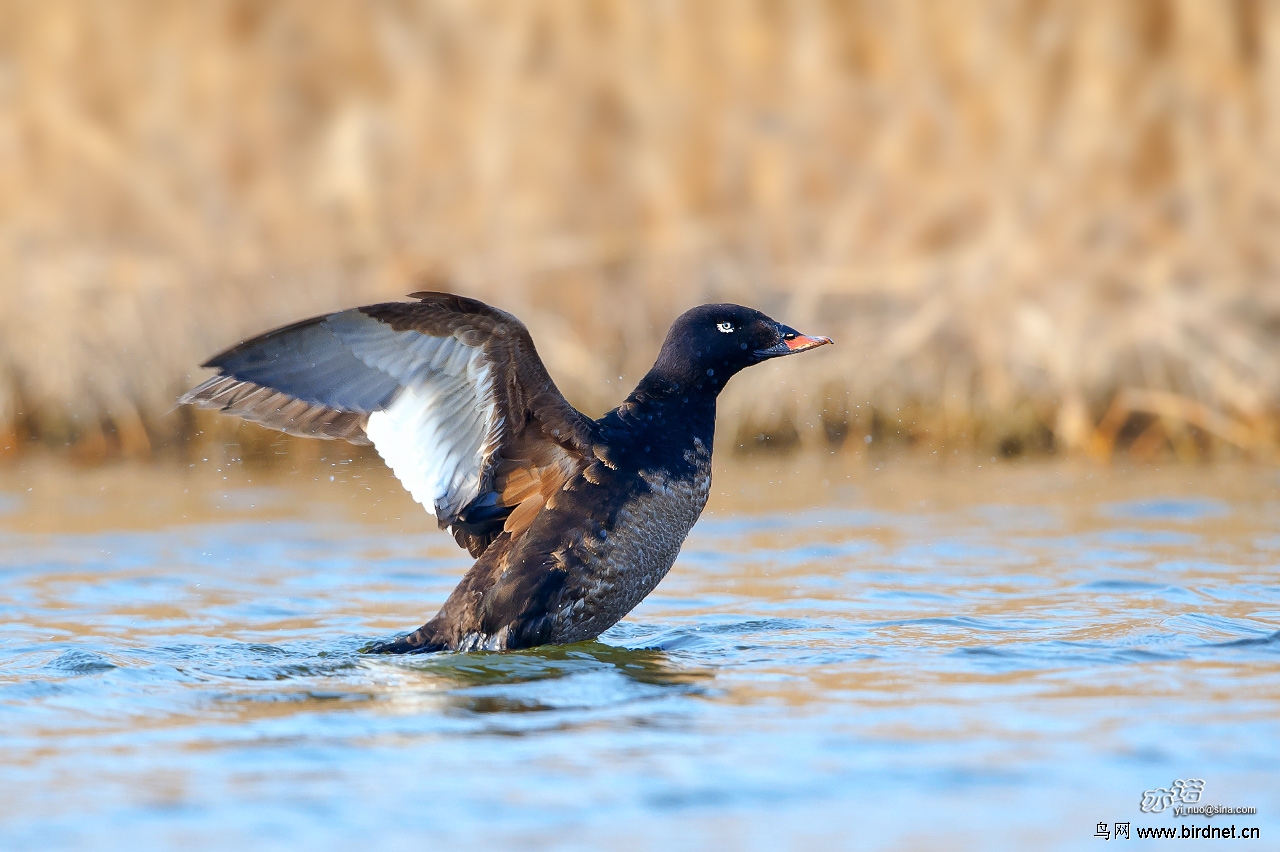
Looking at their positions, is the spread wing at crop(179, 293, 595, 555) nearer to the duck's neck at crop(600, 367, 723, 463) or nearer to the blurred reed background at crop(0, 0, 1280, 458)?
the duck's neck at crop(600, 367, 723, 463)

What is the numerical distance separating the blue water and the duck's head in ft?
2.98

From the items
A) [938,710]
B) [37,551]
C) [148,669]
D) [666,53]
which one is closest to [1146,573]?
[938,710]

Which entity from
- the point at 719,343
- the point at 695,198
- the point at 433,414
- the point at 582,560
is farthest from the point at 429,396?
the point at 695,198

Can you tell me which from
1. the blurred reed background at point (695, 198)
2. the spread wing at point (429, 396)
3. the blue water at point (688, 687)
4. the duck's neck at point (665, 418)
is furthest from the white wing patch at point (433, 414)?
the blurred reed background at point (695, 198)

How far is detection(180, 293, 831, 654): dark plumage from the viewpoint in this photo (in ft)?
16.9

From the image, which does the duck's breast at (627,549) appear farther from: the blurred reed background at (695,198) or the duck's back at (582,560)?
the blurred reed background at (695,198)

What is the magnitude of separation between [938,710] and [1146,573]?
8.22 ft

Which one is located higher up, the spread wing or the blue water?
the spread wing

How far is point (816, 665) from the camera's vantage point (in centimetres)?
496

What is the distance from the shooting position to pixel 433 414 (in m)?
5.27

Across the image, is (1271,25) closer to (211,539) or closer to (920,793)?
(211,539)

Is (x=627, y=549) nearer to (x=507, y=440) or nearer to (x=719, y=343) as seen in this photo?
(x=507, y=440)

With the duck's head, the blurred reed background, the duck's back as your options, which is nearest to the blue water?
the duck's back

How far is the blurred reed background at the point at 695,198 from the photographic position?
9719 millimetres
